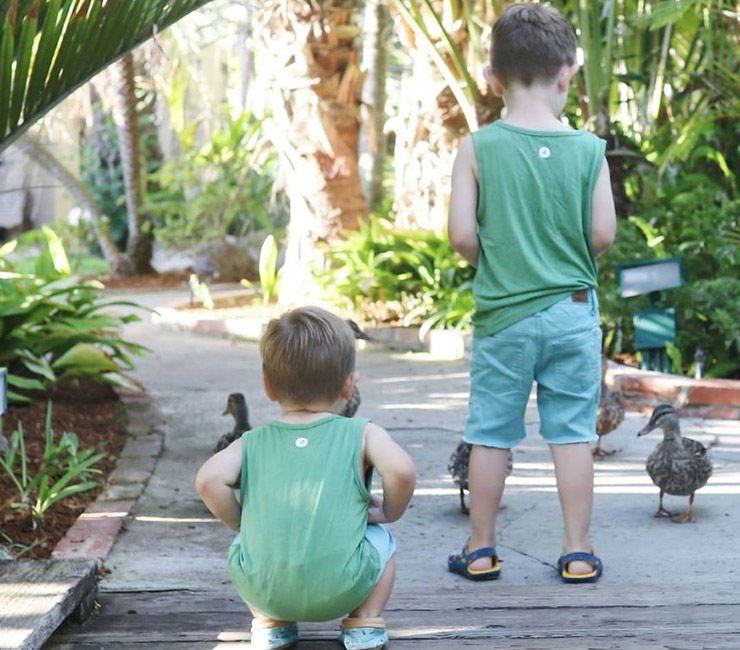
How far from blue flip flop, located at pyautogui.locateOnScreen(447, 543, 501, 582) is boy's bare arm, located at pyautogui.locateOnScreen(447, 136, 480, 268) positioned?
956 mm

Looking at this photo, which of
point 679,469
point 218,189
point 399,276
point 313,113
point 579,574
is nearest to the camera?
point 579,574

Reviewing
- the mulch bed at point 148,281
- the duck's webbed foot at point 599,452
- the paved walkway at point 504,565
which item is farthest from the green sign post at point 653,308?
the mulch bed at point 148,281

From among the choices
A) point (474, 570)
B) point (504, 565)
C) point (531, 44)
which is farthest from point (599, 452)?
point (531, 44)

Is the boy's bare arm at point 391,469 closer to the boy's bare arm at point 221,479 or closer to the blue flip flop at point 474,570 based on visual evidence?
the boy's bare arm at point 221,479

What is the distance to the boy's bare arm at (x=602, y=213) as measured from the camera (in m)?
4.10

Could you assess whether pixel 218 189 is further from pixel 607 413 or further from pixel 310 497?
pixel 310 497

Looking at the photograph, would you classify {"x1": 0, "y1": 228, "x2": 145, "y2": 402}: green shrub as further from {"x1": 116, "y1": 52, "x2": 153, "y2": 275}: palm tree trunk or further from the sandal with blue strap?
{"x1": 116, "y1": 52, "x2": 153, "y2": 275}: palm tree trunk

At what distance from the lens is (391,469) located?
325cm

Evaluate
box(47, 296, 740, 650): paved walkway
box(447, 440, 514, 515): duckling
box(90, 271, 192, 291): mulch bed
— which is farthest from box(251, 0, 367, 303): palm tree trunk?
box(447, 440, 514, 515): duckling

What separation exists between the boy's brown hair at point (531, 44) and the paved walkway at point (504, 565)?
5.50 ft

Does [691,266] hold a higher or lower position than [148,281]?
higher

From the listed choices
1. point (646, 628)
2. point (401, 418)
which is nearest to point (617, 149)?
point (401, 418)

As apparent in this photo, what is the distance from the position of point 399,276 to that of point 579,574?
6.93m

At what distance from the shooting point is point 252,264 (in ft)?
56.6
